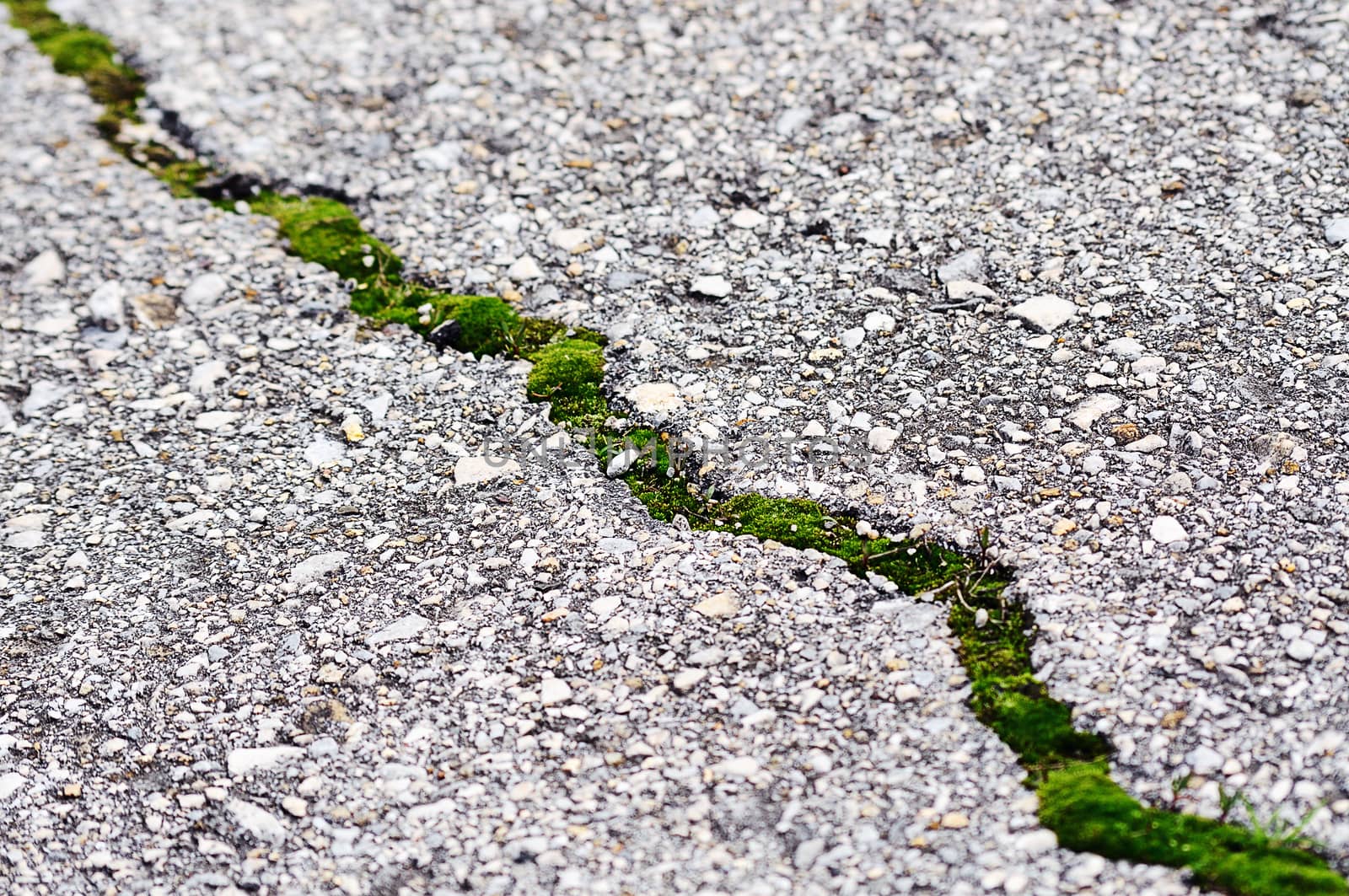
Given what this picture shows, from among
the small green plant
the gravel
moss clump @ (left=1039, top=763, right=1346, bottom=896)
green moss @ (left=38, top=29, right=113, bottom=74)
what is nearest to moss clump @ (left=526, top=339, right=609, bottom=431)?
the gravel

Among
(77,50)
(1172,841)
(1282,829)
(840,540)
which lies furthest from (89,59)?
(1282,829)

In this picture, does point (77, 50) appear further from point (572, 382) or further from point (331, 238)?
point (572, 382)

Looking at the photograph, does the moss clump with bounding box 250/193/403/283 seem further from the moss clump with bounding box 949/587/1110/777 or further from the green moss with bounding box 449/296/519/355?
the moss clump with bounding box 949/587/1110/777

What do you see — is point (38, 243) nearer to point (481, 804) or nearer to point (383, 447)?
point (383, 447)

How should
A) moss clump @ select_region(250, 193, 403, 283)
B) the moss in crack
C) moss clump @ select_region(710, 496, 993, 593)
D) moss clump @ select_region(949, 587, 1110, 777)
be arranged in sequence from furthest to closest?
the moss in crack
moss clump @ select_region(250, 193, 403, 283)
moss clump @ select_region(710, 496, 993, 593)
moss clump @ select_region(949, 587, 1110, 777)

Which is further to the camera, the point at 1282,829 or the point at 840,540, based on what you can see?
the point at 840,540

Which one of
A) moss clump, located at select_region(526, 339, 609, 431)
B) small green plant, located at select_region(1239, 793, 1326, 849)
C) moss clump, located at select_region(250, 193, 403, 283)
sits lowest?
moss clump, located at select_region(250, 193, 403, 283)

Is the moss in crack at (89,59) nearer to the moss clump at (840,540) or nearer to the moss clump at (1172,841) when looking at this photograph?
the moss clump at (840,540)
